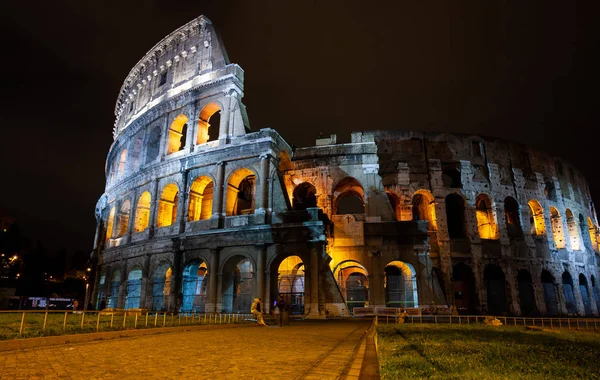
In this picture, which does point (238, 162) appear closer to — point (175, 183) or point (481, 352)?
point (175, 183)

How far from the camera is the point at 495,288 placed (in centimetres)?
2628

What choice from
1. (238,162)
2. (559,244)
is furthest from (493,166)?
(238,162)

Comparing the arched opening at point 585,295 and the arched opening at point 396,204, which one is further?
the arched opening at point 585,295

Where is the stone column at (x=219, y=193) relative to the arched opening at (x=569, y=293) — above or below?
above

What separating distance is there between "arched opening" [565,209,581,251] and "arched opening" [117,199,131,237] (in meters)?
35.5

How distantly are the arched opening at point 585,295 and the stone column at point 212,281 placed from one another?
2826 cm

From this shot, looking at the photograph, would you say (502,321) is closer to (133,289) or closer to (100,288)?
(133,289)

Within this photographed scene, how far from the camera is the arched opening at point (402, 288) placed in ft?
72.0

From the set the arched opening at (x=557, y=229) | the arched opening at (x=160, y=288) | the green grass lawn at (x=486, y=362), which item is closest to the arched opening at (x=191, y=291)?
the arched opening at (x=160, y=288)

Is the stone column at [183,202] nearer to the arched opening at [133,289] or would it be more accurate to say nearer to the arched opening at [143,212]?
the arched opening at [143,212]

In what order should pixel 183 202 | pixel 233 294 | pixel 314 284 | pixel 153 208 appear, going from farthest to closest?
pixel 153 208, pixel 183 202, pixel 233 294, pixel 314 284

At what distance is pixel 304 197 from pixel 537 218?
61.2 ft

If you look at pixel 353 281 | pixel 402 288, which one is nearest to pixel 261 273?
pixel 402 288

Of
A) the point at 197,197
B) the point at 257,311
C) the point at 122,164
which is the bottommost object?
the point at 257,311
